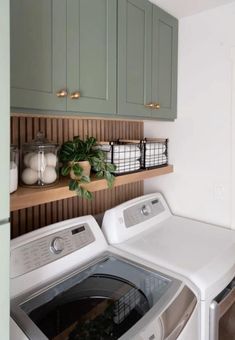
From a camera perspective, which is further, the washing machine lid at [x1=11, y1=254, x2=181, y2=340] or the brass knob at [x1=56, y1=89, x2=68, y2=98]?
the brass knob at [x1=56, y1=89, x2=68, y2=98]

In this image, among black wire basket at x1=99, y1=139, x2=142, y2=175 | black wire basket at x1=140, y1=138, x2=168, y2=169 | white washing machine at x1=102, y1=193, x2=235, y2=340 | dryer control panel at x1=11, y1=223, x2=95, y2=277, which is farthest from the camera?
black wire basket at x1=140, y1=138, x2=168, y2=169

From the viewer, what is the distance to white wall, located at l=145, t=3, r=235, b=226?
168 centimetres

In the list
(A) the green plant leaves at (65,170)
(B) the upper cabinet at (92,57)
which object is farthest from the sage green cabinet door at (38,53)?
(A) the green plant leaves at (65,170)

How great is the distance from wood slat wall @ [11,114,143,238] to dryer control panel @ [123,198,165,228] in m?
0.25

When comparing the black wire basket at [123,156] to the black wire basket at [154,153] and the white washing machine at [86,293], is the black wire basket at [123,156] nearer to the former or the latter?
the black wire basket at [154,153]

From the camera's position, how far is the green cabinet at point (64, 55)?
98cm

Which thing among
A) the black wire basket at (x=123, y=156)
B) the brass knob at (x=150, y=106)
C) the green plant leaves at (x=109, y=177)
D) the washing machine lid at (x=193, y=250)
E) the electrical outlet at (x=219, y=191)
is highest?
the brass knob at (x=150, y=106)

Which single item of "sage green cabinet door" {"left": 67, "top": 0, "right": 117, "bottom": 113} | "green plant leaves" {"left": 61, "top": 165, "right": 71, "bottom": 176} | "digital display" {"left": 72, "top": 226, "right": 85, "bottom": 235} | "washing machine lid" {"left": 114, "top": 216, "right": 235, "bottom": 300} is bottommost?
"washing machine lid" {"left": 114, "top": 216, "right": 235, "bottom": 300}

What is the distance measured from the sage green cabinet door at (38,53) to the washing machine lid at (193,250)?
2.89ft

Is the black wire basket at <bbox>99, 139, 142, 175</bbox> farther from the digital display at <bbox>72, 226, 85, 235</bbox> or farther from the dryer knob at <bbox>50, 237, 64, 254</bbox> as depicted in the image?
the dryer knob at <bbox>50, 237, 64, 254</bbox>

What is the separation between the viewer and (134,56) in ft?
4.87

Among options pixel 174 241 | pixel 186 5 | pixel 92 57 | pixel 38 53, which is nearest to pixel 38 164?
pixel 38 53

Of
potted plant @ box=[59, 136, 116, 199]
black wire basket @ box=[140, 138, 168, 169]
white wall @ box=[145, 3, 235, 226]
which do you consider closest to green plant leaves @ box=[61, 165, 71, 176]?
potted plant @ box=[59, 136, 116, 199]

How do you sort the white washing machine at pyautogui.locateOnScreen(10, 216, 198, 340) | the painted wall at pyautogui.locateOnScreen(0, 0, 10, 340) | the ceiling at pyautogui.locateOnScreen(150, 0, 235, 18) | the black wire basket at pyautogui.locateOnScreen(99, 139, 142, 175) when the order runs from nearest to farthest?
the painted wall at pyautogui.locateOnScreen(0, 0, 10, 340) < the white washing machine at pyautogui.locateOnScreen(10, 216, 198, 340) < the black wire basket at pyautogui.locateOnScreen(99, 139, 142, 175) < the ceiling at pyautogui.locateOnScreen(150, 0, 235, 18)
